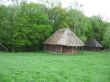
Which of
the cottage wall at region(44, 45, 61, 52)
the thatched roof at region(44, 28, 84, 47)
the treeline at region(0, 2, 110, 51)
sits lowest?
the cottage wall at region(44, 45, 61, 52)

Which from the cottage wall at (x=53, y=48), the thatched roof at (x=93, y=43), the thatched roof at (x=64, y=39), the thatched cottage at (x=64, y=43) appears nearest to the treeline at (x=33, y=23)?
the cottage wall at (x=53, y=48)

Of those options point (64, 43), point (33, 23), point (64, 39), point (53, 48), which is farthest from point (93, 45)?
point (33, 23)

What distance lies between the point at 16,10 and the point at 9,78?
27309 mm

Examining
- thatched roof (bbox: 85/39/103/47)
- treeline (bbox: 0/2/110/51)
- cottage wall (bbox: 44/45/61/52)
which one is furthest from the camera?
thatched roof (bbox: 85/39/103/47)

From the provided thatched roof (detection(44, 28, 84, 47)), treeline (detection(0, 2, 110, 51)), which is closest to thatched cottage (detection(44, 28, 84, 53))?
thatched roof (detection(44, 28, 84, 47))

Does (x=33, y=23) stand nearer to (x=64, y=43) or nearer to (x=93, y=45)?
(x=64, y=43)

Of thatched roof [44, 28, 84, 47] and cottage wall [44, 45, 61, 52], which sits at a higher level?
thatched roof [44, 28, 84, 47]

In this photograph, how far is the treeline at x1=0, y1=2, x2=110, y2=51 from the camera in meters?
38.4

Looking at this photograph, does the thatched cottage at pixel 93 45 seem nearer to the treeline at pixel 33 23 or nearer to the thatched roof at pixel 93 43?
the thatched roof at pixel 93 43

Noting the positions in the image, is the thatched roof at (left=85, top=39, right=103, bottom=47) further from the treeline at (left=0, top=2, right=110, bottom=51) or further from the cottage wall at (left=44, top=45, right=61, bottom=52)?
the cottage wall at (left=44, top=45, right=61, bottom=52)

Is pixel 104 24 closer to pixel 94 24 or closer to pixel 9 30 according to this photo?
pixel 94 24

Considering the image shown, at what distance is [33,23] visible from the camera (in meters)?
41.4

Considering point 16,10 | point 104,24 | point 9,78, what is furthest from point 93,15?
point 9,78

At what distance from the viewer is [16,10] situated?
3969 centimetres
